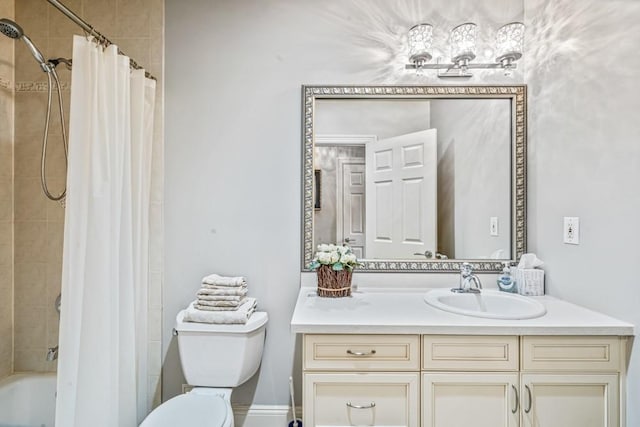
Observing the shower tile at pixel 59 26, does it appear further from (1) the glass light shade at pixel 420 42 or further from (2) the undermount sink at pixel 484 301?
(2) the undermount sink at pixel 484 301

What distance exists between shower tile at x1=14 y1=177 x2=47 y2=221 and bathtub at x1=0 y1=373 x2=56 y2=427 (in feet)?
2.82

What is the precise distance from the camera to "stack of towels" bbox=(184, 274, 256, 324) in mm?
1605

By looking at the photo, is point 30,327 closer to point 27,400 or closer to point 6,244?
point 27,400

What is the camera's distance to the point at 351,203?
183 centimetres

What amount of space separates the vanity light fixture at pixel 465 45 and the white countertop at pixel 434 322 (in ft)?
4.00

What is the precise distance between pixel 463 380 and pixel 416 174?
1.00 m

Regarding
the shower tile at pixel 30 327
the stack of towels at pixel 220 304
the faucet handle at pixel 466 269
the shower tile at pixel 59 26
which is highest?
the shower tile at pixel 59 26

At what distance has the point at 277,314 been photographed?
1.86 metres

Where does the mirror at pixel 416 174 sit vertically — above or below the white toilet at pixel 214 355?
above

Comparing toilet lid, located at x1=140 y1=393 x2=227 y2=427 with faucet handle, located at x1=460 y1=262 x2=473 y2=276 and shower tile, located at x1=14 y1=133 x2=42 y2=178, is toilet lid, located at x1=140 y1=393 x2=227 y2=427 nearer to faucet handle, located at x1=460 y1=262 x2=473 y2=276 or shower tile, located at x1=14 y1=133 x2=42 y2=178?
faucet handle, located at x1=460 y1=262 x2=473 y2=276

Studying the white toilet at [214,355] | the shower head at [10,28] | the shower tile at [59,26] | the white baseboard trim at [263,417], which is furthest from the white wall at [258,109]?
the shower head at [10,28]

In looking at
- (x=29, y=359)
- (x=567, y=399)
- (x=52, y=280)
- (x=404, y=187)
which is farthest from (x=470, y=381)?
(x=29, y=359)

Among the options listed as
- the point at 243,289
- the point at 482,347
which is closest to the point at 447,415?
the point at 482,347

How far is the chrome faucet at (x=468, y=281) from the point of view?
1.67 meters
